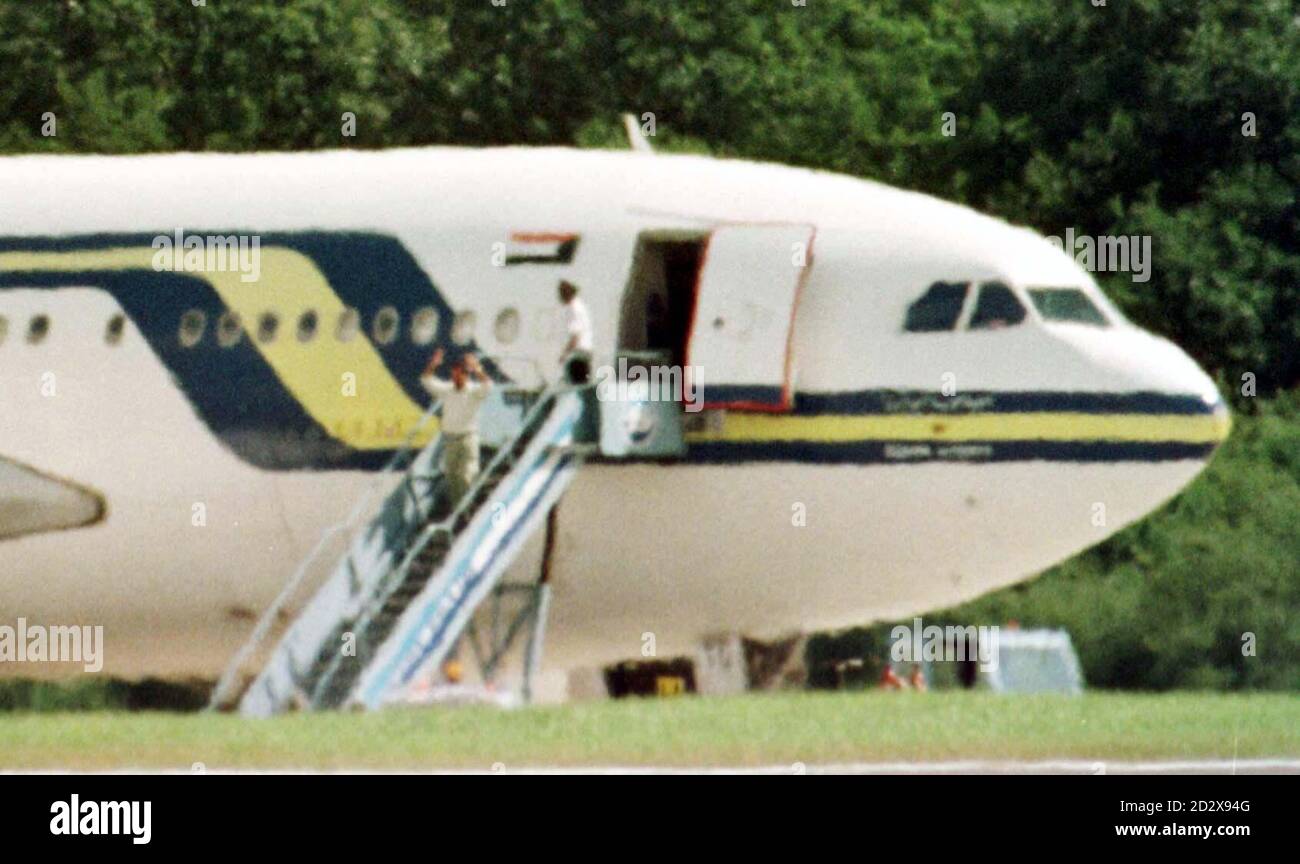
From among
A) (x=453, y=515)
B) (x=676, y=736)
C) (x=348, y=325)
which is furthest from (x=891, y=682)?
(x=676, y=736)

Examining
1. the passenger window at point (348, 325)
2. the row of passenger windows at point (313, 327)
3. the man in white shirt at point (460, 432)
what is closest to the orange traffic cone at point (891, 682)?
the row of passenger windows at point (313, 327)

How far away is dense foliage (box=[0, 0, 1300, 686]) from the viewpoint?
47.6 meters

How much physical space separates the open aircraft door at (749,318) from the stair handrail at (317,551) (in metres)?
2.41

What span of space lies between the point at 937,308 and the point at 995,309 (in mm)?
486

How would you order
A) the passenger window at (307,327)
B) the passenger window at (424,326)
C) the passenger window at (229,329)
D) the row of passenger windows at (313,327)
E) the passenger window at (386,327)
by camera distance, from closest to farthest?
the row of passenger windows at (313,327)
the passenger window at (424,326)
the passenger window at (386,327)
the passenger window at (307,327)
the passenger window at (229,329)

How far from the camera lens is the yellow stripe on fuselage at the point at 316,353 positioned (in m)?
30.0

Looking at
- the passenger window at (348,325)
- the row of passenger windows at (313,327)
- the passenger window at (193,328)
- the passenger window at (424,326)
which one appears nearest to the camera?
the row of passenger windows at (313,327)

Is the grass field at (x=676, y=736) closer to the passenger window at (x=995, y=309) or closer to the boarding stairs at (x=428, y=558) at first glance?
the boarding stairs at (x=428, y=558)

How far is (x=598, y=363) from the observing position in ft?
96.6

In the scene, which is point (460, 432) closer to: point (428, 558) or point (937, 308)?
point (428, 558)

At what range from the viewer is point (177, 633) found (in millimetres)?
31891

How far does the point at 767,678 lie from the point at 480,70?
24.8 meters
